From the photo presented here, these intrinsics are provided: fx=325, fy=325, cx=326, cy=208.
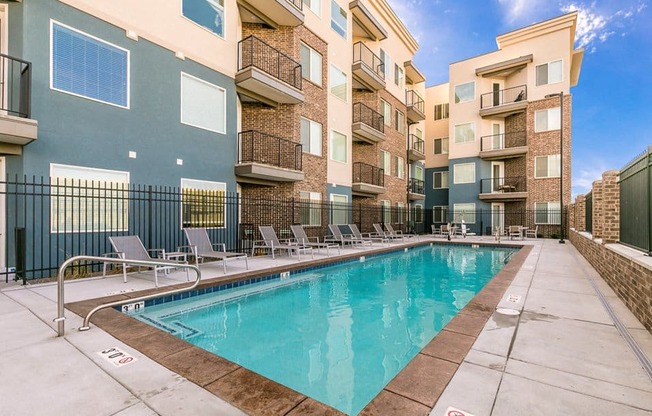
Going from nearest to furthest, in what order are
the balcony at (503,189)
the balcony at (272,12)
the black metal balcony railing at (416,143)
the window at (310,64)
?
1. the balcony at (272,12)
2. the window at (310,64)
3. the balcony at (503,189)
4. the black metal balcony railing at (416,143)

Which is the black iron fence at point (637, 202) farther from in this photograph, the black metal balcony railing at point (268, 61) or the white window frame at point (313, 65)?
the white window frame at point (313, 65)

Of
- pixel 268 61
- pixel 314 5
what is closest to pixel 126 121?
pixel 268 61

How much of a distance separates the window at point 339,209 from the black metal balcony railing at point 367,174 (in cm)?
210

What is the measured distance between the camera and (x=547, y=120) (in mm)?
21641

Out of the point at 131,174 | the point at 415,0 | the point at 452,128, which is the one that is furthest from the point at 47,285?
the point at 415,0

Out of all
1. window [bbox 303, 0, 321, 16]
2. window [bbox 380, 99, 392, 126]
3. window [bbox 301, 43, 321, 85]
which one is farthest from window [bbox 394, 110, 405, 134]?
window [bbox 303, 0, 321, 16]

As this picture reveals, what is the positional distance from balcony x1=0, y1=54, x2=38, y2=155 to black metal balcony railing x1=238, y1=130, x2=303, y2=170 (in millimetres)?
5805

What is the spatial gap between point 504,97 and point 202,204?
2318 cm

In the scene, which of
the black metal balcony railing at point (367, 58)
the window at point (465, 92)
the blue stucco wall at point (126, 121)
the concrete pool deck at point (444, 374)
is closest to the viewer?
the concrete pool deck at point (444, 374)

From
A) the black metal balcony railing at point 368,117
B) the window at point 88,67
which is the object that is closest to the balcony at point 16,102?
the window at point 88,67

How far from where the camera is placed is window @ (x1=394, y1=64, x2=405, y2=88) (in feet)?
74.7

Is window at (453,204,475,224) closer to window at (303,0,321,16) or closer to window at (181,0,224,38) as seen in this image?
window at (303,0,321,16)

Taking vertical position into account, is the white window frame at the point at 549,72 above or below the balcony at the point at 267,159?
above

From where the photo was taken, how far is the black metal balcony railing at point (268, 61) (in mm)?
11719
